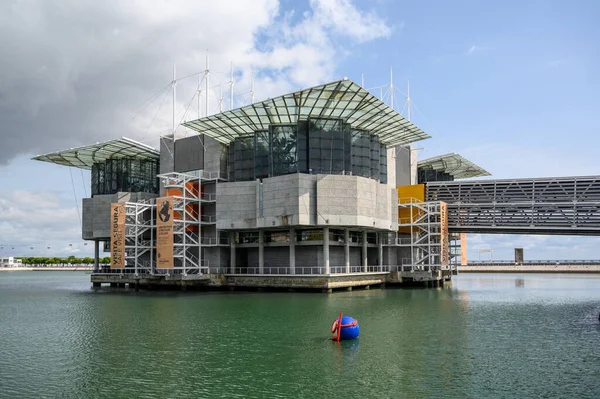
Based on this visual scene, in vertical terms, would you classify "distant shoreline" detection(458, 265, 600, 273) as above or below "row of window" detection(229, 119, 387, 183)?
below

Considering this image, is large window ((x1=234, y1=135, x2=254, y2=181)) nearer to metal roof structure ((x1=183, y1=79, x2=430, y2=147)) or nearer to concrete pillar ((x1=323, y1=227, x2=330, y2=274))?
metal roof structure ((x1=183, y1=79, x2=430, y2=147))

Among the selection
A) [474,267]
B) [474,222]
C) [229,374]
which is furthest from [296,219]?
[474,267]

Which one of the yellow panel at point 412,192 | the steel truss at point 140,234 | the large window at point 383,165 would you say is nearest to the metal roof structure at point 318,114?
the large window at point 383,165

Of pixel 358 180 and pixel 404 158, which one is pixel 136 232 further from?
pixel 404 158

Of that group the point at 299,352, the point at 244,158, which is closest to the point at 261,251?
the point at 244,158

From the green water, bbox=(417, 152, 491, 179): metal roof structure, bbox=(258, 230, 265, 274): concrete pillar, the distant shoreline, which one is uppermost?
bbox=(417, 152, 491, 179): metal roof structure

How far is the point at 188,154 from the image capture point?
9062 centimetres

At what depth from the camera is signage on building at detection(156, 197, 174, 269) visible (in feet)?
258

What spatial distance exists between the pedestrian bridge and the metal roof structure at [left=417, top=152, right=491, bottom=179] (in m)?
20.3

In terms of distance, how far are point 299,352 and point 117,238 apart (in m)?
59.7

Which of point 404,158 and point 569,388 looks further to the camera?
point 404,158

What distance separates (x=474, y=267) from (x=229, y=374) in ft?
506

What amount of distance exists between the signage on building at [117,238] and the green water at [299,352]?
1089 inches

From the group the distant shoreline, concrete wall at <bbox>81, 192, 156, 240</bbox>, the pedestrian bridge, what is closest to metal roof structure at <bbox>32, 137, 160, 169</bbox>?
concrete wall at <bbox>81, 192, 156, 240</bbox>
